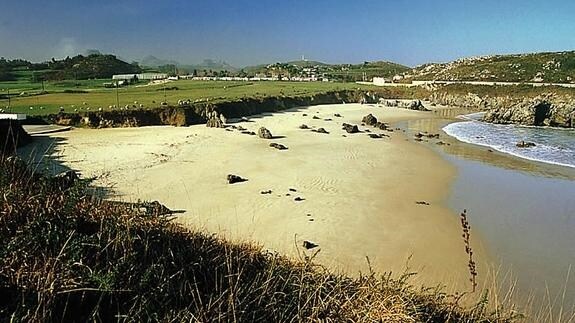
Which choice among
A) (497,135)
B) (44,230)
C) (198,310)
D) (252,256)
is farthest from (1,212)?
(497,135)

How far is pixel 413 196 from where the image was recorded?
17109 mm

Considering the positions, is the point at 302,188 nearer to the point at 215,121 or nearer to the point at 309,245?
the point at 309,245

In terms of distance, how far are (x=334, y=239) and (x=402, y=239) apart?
184 cm

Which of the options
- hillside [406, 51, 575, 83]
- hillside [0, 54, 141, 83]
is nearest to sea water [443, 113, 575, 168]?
hillside [406, 51, 575, 83]

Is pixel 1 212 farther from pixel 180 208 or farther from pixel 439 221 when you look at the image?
pixel 439 221

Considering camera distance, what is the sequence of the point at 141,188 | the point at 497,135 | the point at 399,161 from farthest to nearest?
the point at 497,135 < the point at 399,161 < the point at 141,188

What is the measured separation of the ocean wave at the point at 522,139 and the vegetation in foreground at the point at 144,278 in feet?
79.8

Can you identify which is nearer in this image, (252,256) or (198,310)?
(198,310)

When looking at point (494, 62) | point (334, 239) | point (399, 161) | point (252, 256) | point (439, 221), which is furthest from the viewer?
point (494, 62)

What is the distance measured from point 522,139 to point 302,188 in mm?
25049

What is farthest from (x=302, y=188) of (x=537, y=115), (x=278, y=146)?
(x=537, y=115)

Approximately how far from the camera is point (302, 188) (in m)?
17.7

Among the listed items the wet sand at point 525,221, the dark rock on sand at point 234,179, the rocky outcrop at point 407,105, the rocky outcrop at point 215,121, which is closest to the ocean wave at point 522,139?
the wet sand at point 525,221

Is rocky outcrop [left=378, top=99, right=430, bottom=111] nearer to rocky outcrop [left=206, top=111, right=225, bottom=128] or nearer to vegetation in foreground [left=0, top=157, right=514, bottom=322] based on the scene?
rocky outcrop [left=206, top=111, right=225, bottom=128]
